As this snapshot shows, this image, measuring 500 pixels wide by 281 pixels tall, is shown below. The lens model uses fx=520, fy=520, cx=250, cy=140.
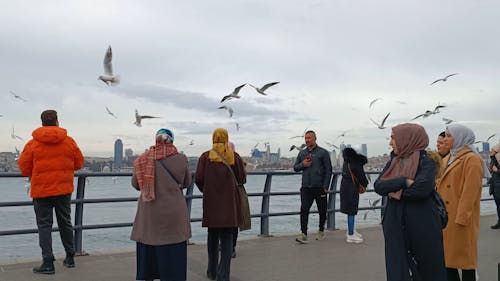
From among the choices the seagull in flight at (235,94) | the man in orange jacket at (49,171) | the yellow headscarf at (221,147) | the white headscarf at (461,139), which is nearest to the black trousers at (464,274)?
the white headscarf at (461,139)

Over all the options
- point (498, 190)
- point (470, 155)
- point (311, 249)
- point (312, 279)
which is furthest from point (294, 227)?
point (470, 155)

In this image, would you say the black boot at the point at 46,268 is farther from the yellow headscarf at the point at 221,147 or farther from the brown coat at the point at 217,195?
the yellow headscarf at the point at 221,147

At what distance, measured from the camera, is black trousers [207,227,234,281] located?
5.59m

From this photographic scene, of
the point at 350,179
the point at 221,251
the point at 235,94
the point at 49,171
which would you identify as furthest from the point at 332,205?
the point at 49,171

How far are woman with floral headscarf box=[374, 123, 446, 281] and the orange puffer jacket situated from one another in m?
3.47

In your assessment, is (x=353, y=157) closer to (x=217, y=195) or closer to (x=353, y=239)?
(x=353, y=239)

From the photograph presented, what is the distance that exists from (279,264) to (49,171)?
3024mm

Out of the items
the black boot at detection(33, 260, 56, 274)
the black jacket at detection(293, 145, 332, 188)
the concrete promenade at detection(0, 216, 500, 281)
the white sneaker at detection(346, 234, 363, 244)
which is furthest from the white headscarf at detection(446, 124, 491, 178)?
the black boot at detection(33, 260, 56, 274)

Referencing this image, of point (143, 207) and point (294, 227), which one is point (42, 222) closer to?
point (143, 207)

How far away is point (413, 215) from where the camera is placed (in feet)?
12.8

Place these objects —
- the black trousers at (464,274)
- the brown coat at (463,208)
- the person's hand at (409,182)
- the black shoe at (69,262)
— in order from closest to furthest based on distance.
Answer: the person's hand at (409,182) → the brown coat at (463,208) → the black trousers at (464,274) → the black shoe at (69,262)

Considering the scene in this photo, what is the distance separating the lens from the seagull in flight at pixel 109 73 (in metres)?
7.41

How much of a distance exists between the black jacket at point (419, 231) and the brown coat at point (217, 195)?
2.11 meters

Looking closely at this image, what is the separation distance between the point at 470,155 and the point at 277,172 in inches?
193
